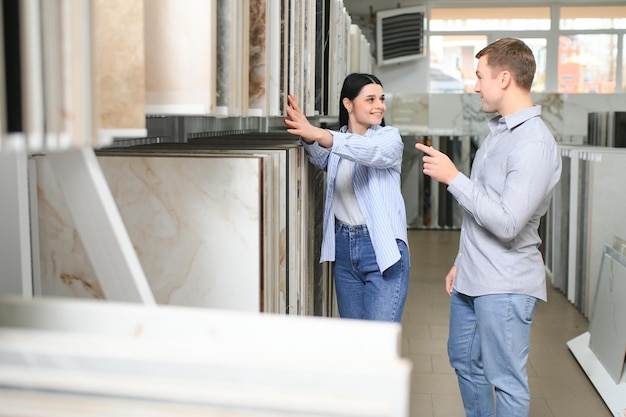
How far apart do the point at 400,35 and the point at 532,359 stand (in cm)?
717

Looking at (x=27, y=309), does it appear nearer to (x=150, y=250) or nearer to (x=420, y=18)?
(x=150, y=250)

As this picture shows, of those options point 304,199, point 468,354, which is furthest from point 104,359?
point 468,354

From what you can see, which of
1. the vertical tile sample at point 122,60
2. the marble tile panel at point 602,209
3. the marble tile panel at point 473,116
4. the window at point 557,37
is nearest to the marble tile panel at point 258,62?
the vertical tile sample at point 122,60

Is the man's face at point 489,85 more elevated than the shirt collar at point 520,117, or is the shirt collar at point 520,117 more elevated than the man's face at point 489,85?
the man's face at point 489,85

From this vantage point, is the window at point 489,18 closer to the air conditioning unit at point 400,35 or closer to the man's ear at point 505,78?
the air conditioning unit at point 400,35

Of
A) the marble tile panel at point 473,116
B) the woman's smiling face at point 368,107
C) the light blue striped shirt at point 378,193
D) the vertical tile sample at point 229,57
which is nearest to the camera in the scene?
the vertical tile sample at point 229,57

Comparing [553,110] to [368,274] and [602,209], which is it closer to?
[602,209]

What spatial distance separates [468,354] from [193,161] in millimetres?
1715

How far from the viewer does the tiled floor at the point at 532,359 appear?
3584 mm

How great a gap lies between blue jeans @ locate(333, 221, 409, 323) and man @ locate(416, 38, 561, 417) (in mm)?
367

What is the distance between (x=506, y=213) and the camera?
2.35m

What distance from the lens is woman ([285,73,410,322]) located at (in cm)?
285

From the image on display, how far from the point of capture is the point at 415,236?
8891 mm

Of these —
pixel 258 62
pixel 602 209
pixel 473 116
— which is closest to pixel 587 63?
pixel 473 116
